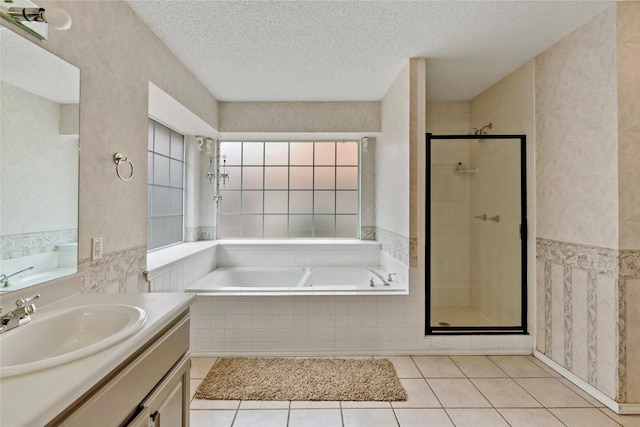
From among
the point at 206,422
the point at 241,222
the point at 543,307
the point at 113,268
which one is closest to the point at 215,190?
the point at 241,222

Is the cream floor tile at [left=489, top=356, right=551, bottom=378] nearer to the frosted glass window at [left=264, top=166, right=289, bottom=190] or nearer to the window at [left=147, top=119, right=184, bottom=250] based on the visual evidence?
the frosted glass window at [left=264, top=166, right=289, bottom=190]

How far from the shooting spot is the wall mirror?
107 centimetres

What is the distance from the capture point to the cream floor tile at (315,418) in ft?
5.58

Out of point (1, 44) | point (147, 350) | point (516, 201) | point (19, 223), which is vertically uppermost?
point (1, 44)

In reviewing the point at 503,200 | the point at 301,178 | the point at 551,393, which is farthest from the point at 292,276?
the point at 551,393

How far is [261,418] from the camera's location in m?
1.75

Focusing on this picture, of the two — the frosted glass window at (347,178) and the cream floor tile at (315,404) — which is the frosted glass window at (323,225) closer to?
the frosted glass window at (347,178)

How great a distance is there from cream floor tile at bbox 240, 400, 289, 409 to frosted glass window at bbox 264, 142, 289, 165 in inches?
104

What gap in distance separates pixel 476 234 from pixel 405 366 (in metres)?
1.45

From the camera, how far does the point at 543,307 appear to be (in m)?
2.40

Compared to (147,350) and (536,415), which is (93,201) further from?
(536,415)

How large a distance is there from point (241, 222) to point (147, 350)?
2.89 meters

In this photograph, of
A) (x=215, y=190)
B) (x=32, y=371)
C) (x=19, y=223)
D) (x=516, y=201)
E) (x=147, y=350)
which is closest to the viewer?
(x=32, y=371)

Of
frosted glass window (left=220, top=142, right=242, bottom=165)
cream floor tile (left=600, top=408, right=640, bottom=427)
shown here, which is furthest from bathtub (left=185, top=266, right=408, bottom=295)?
cream floor tile (left=600, top=408, right=640, bottom=427)
